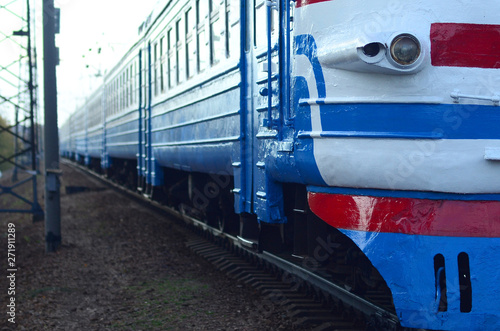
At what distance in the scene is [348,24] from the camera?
357 centimetres

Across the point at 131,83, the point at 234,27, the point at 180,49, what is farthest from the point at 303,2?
the point at 131,83

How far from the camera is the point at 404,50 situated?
3.34 m

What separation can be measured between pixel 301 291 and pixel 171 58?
452 centimetres

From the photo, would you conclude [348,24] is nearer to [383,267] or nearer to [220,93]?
[383,267]

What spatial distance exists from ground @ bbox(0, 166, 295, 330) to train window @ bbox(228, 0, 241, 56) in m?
2.16

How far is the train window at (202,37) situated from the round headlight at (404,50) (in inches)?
143

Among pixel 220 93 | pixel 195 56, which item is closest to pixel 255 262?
pixel 220 93

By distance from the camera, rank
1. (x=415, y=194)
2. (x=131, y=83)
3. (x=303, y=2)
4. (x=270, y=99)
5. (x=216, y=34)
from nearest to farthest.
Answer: (x=415, y=194), (x=303, y=2), (x=270, y=99), (x=216, y=34), (x=131, y=83)

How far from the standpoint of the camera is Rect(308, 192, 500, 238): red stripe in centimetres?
331

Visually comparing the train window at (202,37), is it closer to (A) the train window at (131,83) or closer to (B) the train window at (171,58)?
(B) the train window at (171,58)

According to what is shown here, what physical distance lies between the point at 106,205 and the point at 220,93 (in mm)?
8471

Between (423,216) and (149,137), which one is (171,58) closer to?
(149,137)

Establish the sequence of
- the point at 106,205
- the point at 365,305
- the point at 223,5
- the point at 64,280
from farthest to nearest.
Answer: the point at 106,205, the point at 64,280, the point at 223,5, the point at 365,305

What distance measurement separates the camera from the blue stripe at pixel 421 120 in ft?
10.9
